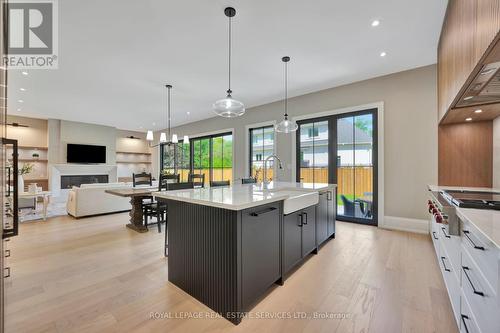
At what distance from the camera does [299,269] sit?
238 centimetres

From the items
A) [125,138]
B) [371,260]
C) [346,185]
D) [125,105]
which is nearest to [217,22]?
[371,260]

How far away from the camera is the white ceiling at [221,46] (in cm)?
224

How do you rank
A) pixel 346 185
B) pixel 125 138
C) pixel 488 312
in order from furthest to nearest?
pixel 125 138
pixel 346 185
pixel 488 312

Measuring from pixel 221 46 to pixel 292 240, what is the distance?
2675 mm

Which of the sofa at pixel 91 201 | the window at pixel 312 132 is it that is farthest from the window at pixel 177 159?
the window at pixel 312 132

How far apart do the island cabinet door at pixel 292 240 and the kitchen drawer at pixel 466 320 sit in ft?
4.11

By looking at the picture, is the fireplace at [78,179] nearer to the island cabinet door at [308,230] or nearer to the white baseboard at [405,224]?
the island cabinet door at [308,230]

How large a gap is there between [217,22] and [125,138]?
8.80 meters

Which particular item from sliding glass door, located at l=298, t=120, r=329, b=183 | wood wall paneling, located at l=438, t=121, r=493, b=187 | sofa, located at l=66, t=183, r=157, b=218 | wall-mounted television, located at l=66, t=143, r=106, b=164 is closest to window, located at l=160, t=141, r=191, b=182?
wall-mounted television, located at l=66, t=143, r=106, b=164

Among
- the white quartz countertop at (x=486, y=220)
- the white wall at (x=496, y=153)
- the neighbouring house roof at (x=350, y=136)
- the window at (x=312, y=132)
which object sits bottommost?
the white quartz countertop at (x=486, y=220)

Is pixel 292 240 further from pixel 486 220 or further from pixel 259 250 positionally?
pixel 486 220

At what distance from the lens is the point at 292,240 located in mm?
2221

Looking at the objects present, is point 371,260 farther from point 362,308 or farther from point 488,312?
point 488,312

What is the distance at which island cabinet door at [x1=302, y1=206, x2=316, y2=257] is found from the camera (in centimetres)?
244
